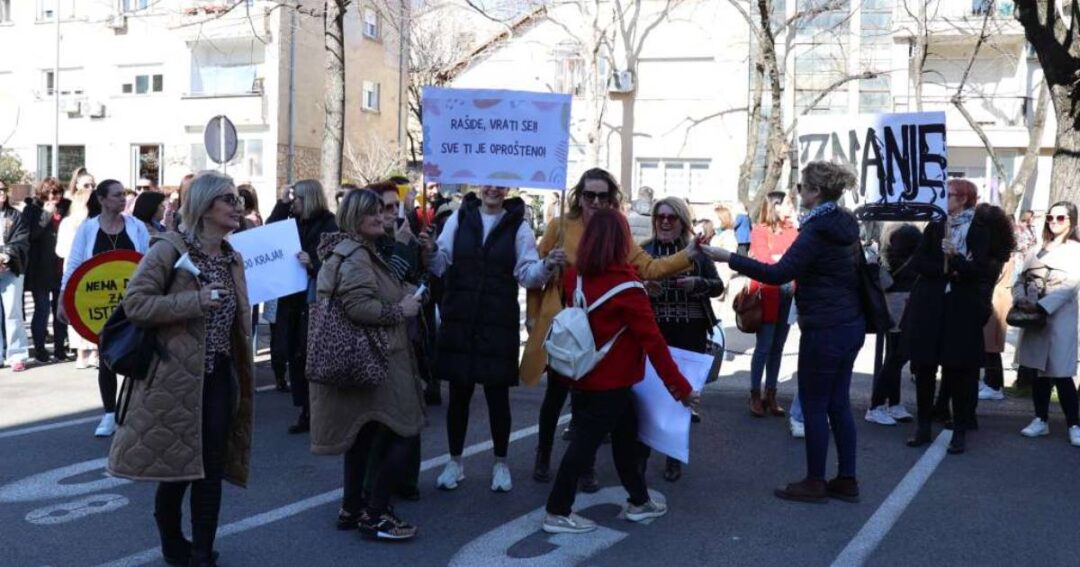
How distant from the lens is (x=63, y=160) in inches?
1507

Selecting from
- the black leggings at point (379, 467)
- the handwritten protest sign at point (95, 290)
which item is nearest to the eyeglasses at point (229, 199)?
the black leggings at point (379, 467)

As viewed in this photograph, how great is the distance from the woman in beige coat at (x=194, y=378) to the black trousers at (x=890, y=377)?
564 centimetres

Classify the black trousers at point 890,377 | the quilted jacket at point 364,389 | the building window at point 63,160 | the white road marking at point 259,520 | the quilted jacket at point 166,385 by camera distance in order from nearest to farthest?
the quilted jacket at point 166,385
the white road marking at point 259,520
the quilted jacket at point 364,389
the black trousers at point 890,377
the building window at point 63,160

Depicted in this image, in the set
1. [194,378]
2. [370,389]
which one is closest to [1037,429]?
[370,389]

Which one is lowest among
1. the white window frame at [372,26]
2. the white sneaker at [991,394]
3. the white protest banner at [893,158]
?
the white sneaker at [991,394]

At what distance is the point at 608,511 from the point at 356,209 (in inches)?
89.8

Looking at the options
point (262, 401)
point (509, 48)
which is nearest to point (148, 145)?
point (509, 48)

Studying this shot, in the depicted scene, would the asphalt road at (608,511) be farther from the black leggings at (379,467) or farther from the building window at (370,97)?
the building window at (370,97)

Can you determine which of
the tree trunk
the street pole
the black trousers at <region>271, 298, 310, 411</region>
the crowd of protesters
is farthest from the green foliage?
the black trousers at <region>271, 298, 310, 411</region>

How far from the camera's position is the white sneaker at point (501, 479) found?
21.1 ft

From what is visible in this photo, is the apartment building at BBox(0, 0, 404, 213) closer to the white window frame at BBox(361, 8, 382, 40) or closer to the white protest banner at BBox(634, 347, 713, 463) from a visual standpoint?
the white window frame at BBox(361, 8, 382, 40)

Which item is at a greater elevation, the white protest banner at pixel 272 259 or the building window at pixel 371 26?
the building window at pixel 371 26

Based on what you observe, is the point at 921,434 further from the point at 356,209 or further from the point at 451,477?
the point at 356,209

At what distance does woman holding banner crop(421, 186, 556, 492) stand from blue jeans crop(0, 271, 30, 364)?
6.41 metres
